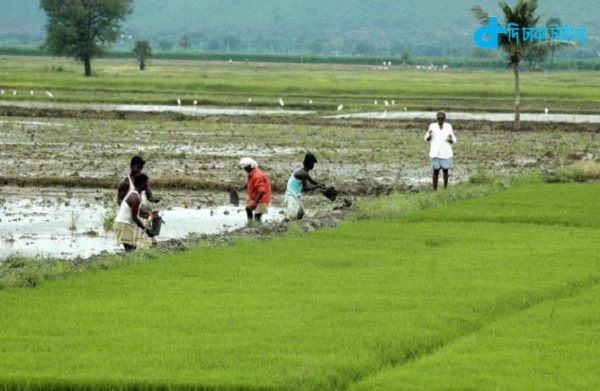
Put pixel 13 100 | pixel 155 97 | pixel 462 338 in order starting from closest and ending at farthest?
pixel 462 338, pixel 13 100, pixel 155 97

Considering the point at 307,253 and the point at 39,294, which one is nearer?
the point at 39,294

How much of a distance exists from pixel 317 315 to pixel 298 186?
740 cm

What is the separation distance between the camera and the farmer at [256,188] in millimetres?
19078

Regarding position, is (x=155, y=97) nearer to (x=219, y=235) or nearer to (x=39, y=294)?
(x=219, y=235)

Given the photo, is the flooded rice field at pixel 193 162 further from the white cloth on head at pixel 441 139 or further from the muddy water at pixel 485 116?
the muddy water at pixel 485 116

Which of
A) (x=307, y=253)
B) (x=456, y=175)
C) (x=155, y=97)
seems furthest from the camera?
(x=155, y=97)

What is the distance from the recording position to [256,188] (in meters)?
19.2

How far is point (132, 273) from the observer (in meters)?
14.6

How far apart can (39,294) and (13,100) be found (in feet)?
147

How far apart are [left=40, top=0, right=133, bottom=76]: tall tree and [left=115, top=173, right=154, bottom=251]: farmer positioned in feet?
235

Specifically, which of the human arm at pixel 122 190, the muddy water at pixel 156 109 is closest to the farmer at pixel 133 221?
the human arm at pixel 122 190

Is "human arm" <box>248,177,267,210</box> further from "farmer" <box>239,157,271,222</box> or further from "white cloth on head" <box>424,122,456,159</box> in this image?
"white cloth on head" <box>424,122,456,159</box>

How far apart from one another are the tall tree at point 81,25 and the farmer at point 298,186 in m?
69.1

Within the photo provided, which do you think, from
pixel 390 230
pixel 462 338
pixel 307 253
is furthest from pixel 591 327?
pixel 390 230
